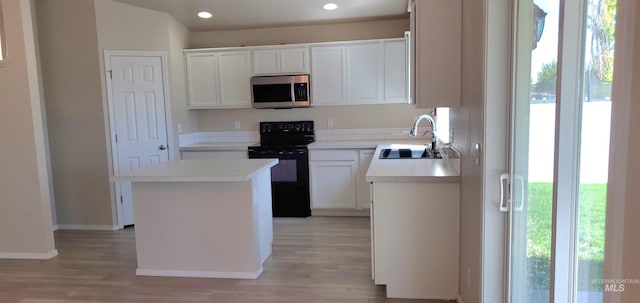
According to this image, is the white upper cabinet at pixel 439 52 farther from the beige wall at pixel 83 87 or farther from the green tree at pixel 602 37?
Answer: the beige wall at pixel 83 87

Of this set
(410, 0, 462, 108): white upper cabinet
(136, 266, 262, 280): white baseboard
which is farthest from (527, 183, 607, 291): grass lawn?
(136, 266, 262, 280): white baseboard

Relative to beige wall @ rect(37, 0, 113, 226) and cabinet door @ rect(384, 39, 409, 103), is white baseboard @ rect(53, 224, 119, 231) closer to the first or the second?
beige wall @ rect(37, 0, 113, 226)

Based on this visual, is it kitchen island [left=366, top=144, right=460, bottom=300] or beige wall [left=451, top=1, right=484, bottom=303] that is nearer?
beige wall [left=451, top=1, right=484, bottom=303]

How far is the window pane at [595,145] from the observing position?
103 cm

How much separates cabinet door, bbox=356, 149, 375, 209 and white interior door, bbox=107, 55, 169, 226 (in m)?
2.34

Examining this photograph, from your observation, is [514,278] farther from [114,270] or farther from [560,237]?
[114,270]

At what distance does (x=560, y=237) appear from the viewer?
128cm

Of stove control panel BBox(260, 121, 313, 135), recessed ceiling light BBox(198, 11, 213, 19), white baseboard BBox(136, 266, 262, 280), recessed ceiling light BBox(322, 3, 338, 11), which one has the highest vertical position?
recessed ceiling light BBox(198, 11, 213, 19)

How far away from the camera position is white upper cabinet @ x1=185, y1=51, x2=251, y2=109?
511 cm

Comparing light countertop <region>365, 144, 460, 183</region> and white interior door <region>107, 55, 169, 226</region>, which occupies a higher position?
white interior door <region>107, 55, 169, 226</region>

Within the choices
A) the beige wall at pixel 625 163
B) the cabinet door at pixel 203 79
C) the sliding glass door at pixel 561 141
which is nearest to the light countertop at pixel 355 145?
the cabinet door at pixel 203 79

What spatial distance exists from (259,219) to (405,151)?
5.10 feet

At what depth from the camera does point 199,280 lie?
Answer: 3119 millimetres

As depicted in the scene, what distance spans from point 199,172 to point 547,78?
2366 mm
